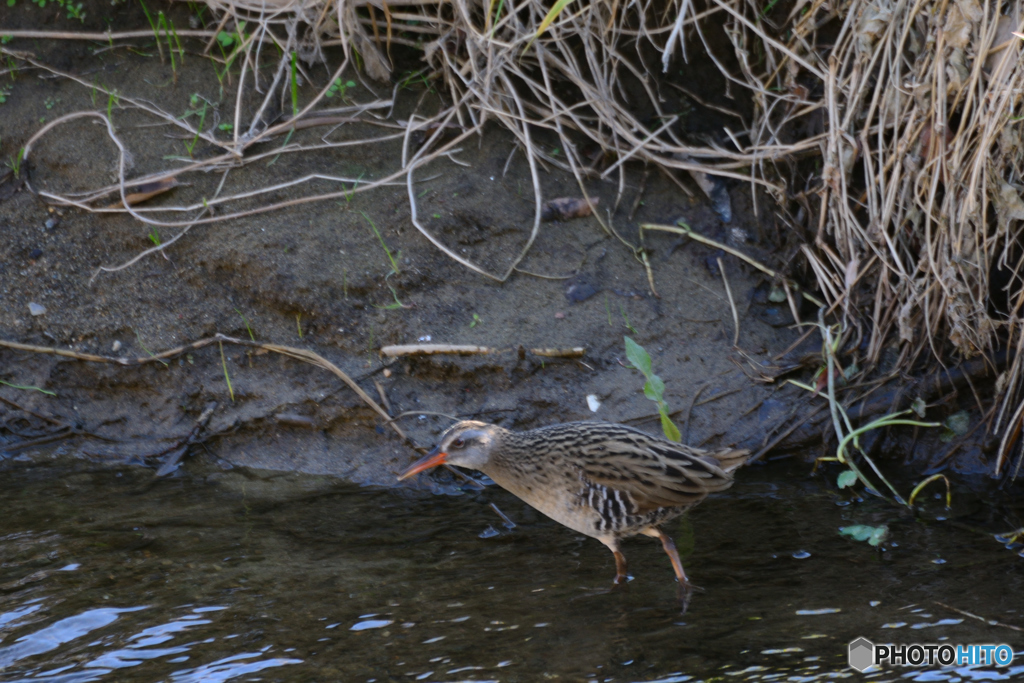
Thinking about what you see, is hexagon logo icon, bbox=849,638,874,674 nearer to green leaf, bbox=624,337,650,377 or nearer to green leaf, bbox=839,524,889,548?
green leaf, bbox=839,524,889,548

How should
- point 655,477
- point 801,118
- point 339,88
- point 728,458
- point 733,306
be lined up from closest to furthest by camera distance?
point 655,477, point 728,458, point 733,306, point 801,118, point 339,88

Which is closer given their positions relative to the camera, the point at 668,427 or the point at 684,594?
the point at 684,594

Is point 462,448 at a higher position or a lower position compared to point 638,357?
lower

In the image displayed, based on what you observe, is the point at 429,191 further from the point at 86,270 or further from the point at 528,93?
the point at 86,270

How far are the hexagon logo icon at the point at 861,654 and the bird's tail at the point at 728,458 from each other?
0.81 meters

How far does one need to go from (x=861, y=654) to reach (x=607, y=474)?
101cm

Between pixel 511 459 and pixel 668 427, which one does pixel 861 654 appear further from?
pixel 511 459

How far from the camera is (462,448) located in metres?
3.71

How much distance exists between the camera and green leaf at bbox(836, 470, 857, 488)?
12.3 feet

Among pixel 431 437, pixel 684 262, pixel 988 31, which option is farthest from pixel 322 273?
pixel 988 31

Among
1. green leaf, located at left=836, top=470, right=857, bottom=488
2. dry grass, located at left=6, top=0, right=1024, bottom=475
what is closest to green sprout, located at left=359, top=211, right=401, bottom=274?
dry grass, located at left=6, top=0, right=1024, bottom=475

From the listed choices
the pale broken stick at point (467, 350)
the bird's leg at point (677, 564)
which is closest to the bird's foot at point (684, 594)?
the bird's leg at point (677, 564)

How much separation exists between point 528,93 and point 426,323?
4.45 feet

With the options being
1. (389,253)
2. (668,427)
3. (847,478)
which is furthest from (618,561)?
(389,253)
